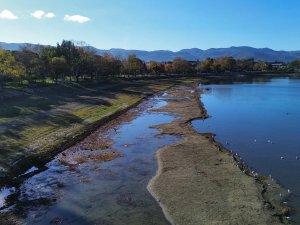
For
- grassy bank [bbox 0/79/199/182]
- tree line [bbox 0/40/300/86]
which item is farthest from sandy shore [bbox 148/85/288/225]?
tree line [bbox 0/40/300/86]

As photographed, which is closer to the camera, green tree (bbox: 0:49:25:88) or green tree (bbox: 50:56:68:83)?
green tree (bbox: 0:49:25:88)

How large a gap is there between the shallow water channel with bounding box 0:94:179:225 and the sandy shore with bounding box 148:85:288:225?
1.07m

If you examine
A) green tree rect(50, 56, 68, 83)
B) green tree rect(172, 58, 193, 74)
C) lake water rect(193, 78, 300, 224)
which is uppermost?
green tree rect(50, 56, 68, 83)

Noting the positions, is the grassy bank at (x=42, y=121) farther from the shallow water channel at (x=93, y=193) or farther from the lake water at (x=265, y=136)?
the lake water at (x=265, y=136)

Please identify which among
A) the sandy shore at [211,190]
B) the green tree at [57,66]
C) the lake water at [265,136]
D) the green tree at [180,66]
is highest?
the green tree at [57,66]

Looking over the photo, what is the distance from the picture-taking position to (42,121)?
158 ft

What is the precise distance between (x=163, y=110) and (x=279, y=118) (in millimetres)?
18566

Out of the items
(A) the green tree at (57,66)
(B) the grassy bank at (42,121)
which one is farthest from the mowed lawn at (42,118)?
(A) the green tree at (57,66)

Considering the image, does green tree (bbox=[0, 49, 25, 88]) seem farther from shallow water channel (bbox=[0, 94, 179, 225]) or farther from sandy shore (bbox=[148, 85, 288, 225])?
sandy shore (bbox=[148, 85, 288, 225])

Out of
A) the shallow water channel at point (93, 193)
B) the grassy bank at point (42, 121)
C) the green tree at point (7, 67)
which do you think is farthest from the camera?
the green tree at point (7, 67)

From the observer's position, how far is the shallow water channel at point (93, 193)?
21.4 meters

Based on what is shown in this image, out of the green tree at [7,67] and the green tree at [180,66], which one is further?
the green tree at [180,66]

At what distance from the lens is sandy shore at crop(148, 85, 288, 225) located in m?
20.9

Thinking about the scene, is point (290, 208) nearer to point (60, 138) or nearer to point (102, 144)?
Answer: point (102, 144)
